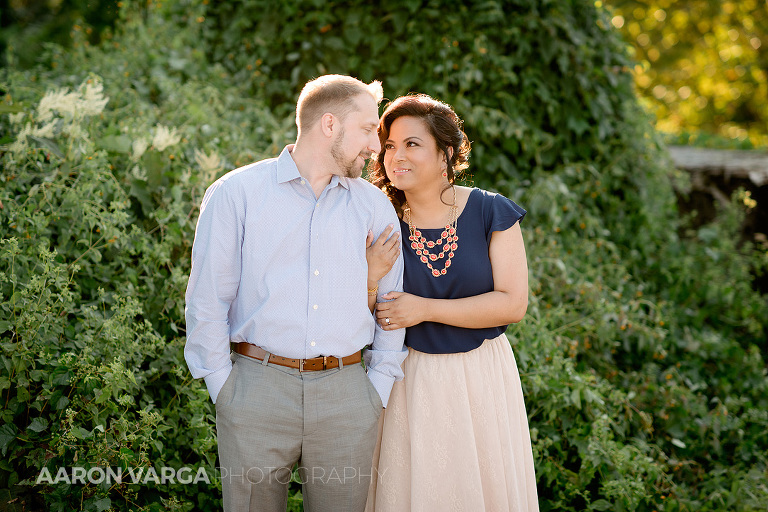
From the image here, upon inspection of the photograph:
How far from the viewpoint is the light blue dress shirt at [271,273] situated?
7.52 feet

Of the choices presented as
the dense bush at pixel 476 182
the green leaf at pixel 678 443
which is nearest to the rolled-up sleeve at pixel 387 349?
the dense bush at pixel 476 182

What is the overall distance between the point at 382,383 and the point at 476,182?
3.36 metres

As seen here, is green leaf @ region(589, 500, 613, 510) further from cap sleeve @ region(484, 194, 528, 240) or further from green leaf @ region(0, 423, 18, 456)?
green leaf @ region(0, 423, 18, 456)

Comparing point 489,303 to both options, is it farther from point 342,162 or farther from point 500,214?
point 342,162

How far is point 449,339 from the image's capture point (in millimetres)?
2607

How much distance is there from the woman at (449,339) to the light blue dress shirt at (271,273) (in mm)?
257

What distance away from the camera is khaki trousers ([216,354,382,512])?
7.48 ft

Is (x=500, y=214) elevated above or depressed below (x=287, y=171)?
below

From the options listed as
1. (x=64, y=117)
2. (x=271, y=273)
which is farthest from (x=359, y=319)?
(x=64, y=117)

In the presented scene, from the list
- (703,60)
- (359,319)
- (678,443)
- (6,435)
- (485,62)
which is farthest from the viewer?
(703,60)

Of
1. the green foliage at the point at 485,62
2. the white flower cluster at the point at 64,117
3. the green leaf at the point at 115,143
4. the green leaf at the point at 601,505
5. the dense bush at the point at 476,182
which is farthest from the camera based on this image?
the green foliage at the point at 485,62

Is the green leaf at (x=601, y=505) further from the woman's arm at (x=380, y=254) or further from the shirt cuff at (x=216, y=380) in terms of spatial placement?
the shirt cuff at (x=216, y=380)

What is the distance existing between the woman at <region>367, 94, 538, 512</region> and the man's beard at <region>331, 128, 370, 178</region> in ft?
1.00

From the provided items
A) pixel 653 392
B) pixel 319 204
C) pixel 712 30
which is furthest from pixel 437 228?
pixel 712 30
